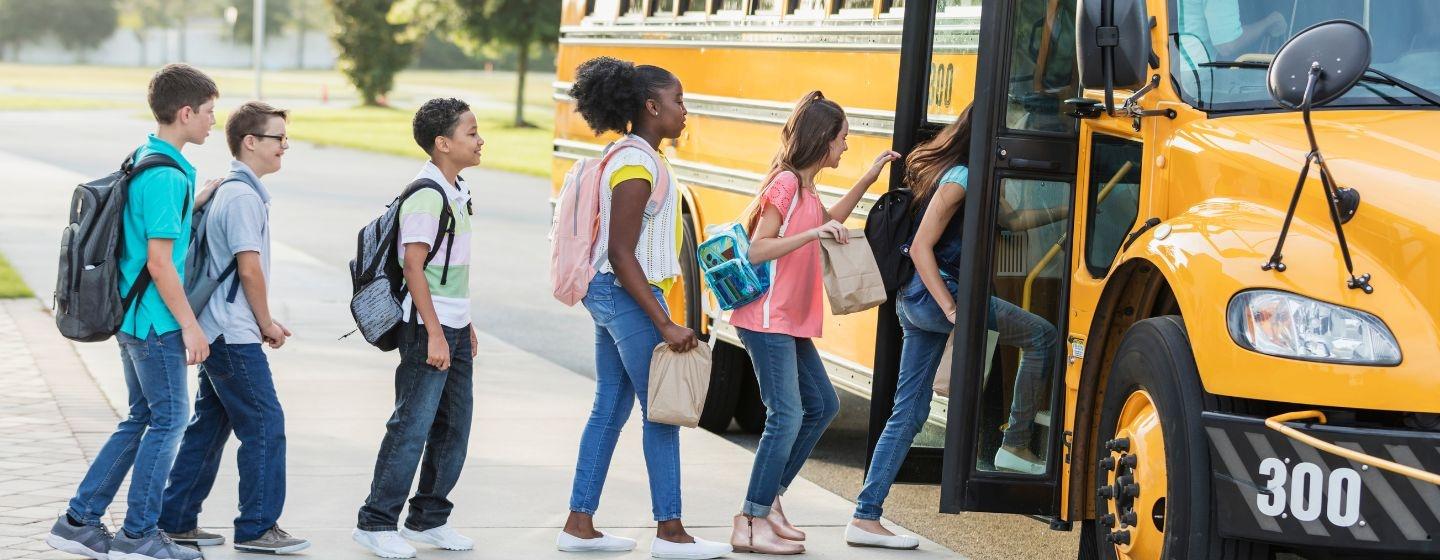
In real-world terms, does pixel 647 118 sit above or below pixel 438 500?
above

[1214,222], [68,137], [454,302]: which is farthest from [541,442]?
[68,137]

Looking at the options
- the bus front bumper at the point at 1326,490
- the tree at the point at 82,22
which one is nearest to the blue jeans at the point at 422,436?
the bus front bumper at the point at 1326,490

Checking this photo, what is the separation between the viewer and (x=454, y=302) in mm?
5910

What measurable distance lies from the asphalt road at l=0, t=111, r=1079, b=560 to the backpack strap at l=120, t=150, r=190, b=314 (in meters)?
2.87

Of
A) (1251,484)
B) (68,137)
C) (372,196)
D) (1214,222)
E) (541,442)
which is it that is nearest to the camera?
(1251,484)

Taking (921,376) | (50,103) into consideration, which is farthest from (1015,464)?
(50,103)

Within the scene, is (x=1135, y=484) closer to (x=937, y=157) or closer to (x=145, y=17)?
(x=937, y=157)

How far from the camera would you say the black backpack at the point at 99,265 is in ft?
18.0

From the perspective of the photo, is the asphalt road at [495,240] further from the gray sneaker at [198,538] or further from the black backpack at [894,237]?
the gray sneaker at [198,538]

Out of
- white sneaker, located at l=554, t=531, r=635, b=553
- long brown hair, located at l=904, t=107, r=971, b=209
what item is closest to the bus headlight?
long brown hair, located at l=904, t=107, r=971, b=209

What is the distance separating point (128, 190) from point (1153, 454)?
299cm

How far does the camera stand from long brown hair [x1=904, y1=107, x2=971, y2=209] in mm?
6121

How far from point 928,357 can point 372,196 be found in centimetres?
1843

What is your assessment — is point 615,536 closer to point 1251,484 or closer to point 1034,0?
point 1034,0
